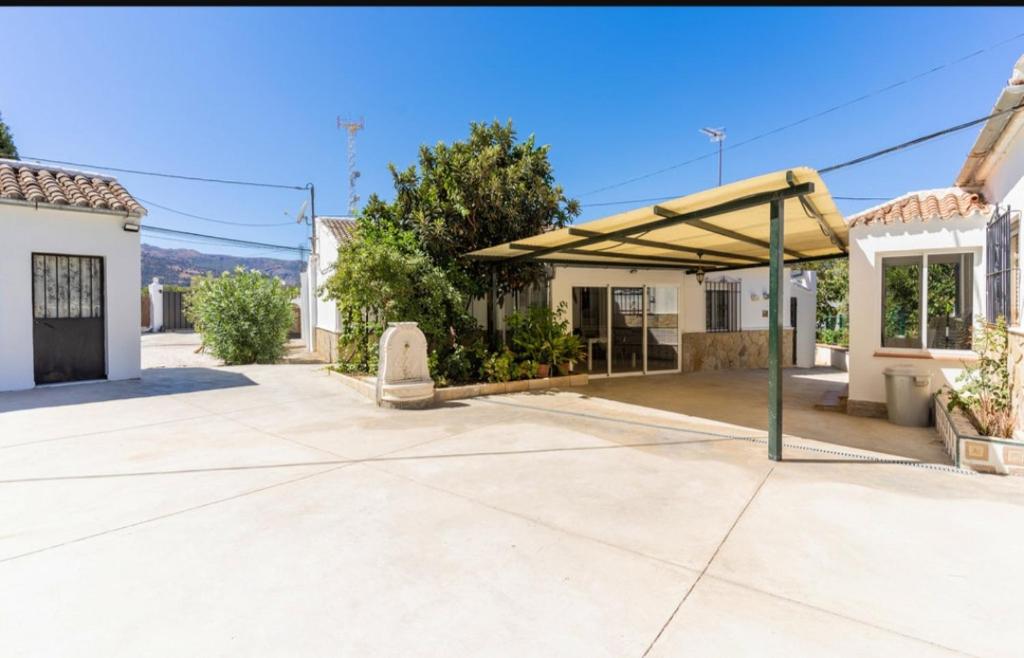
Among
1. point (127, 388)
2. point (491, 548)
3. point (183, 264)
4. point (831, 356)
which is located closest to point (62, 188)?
point (127, 388)

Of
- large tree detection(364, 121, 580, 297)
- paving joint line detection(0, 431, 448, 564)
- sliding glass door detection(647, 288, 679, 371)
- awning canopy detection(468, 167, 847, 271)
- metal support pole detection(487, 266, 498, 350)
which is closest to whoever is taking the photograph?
paving joint line detection(0, 431, 448, 564)

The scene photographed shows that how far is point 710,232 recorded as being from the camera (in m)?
7.47

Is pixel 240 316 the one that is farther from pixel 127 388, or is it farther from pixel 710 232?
pixel 710 232

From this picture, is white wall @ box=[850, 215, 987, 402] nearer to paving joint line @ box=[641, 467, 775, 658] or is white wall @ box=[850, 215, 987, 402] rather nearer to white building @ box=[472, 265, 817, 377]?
paving joint line @ box=[641, 467, 775, 658]

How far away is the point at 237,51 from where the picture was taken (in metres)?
9.96

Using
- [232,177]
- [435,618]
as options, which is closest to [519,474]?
[435,618]

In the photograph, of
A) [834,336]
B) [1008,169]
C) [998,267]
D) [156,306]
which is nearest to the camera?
[1008,169]

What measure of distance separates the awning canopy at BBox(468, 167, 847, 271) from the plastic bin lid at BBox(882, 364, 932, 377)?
2315 mm

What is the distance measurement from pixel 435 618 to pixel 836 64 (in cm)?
1493

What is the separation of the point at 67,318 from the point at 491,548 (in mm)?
10616

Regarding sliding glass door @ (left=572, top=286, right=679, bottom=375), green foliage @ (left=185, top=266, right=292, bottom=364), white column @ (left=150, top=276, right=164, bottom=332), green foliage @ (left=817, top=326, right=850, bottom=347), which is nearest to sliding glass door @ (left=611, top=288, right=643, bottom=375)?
sliding glass door @ (left=572, top=286, right=679, bottom=375)

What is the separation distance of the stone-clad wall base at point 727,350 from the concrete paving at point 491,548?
7441 millimetres

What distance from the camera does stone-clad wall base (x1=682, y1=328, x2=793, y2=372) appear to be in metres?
13.3

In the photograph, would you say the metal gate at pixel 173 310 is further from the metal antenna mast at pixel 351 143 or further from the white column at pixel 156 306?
the metal antenna mast at pixel 351 143
